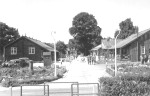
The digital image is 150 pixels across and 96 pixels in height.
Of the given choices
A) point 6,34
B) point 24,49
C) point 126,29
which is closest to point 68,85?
point 24,49

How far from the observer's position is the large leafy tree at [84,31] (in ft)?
252

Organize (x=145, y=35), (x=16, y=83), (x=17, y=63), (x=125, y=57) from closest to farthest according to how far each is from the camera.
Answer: (x=16, y=83)
(x=17, y=63)
(x=145, y=35)
(x=125, y=57)

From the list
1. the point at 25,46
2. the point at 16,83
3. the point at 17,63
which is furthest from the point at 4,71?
the point at 25,46

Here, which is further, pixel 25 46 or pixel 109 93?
pixel 25 46

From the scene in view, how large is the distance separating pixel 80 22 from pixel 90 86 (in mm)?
59724

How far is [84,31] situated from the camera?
253 feet

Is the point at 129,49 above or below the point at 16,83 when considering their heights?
above

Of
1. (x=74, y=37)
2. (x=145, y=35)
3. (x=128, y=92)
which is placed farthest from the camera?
(x=74, y=37)

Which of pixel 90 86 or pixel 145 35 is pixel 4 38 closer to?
pixel 145 35

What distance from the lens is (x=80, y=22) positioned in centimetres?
7781

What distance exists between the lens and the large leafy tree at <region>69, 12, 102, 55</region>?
76.7m

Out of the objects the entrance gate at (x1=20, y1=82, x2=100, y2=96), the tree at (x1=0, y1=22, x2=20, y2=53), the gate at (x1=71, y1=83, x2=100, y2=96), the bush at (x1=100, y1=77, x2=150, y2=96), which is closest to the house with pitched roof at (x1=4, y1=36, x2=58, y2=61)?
the tree at (x1=0, y1=22, x2=20, y2=53)

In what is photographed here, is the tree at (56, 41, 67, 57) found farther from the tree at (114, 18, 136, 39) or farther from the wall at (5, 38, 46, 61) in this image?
the wall at (5, 38, 46, 61)

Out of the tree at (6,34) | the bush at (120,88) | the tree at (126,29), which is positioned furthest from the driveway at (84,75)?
the tree at (126,29)
